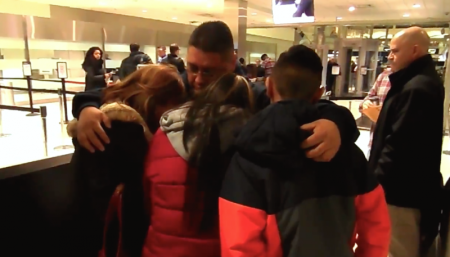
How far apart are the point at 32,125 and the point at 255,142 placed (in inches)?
265

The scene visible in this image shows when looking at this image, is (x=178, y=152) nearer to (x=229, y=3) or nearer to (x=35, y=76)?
(x=229, y=3)

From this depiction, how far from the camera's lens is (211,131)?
95 cm

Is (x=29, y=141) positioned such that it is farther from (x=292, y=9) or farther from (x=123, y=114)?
(x=123, y=114)

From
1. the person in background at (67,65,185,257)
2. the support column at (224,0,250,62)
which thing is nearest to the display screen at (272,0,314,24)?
the support column at (224,0,250,62)

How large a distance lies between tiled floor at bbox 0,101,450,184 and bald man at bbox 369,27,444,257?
8.18ft

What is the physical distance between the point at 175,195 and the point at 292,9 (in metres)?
6.17

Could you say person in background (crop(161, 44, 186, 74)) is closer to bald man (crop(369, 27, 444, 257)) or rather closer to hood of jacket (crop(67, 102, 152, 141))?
hood of jacket (crop(67, 102, 152, 141))

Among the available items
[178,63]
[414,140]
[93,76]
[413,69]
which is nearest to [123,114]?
[414,140]

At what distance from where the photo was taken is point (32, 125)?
6.73m

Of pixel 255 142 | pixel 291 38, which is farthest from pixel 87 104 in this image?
pixel 291 38

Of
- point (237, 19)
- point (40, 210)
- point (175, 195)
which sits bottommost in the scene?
point (40, 210)

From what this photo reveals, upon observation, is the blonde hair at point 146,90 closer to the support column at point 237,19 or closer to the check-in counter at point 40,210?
the check-in counter at point 40,210

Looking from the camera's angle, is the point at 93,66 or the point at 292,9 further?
the point at 93,66

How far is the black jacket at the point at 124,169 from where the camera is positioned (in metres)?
1.01
